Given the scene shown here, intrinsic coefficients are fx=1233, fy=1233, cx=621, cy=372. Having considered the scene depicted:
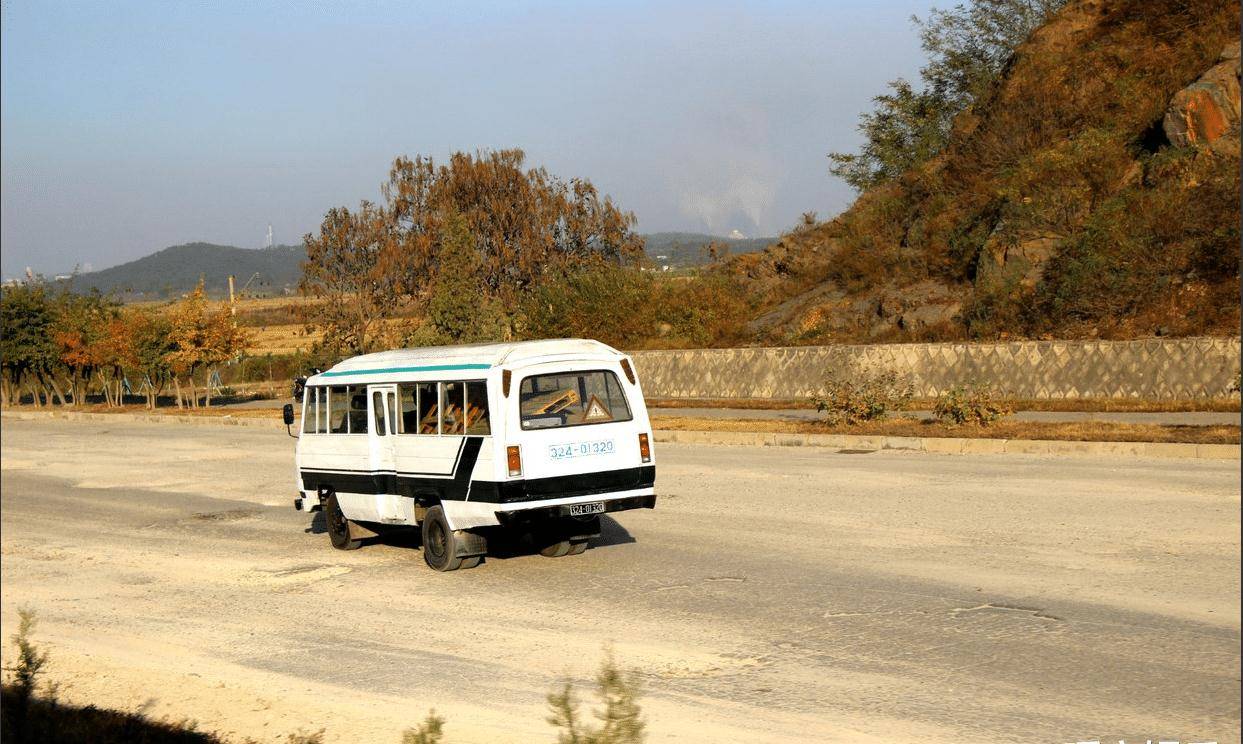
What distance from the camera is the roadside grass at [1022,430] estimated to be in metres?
19.4

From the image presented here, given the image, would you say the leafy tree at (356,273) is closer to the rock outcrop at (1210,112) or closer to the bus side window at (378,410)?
the rock outcrop at (1210,112)

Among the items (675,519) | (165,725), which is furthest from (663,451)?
(165,725)

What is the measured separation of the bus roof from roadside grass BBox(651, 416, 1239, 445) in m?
10.9

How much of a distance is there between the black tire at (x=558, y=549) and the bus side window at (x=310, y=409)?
318cm

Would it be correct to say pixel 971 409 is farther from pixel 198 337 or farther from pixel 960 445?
pixel 198 337

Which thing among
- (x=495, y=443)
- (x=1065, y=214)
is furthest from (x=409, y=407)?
(x=1065, y=214)

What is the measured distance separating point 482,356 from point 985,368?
67.3 feet

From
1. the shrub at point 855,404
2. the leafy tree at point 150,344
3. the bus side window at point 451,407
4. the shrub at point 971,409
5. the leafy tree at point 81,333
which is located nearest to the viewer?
the bus side window at point 451,407

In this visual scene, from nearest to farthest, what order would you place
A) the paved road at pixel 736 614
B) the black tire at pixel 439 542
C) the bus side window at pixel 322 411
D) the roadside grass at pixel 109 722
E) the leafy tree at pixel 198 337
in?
the roadside grass at pixel 109 722 < the paved road at pixel 736 614 < the black tire at pixel 439 542 < the bus side window at pixel 322 411 < the leafy tree at pixel 198 337

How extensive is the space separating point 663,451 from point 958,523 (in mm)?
10941

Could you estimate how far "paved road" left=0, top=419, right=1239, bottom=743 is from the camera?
7215 millimetres

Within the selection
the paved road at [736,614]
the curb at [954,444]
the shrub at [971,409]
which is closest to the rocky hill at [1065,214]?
the shrub at [971,409]

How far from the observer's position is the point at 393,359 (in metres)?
13.0

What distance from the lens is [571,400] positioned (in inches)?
466
